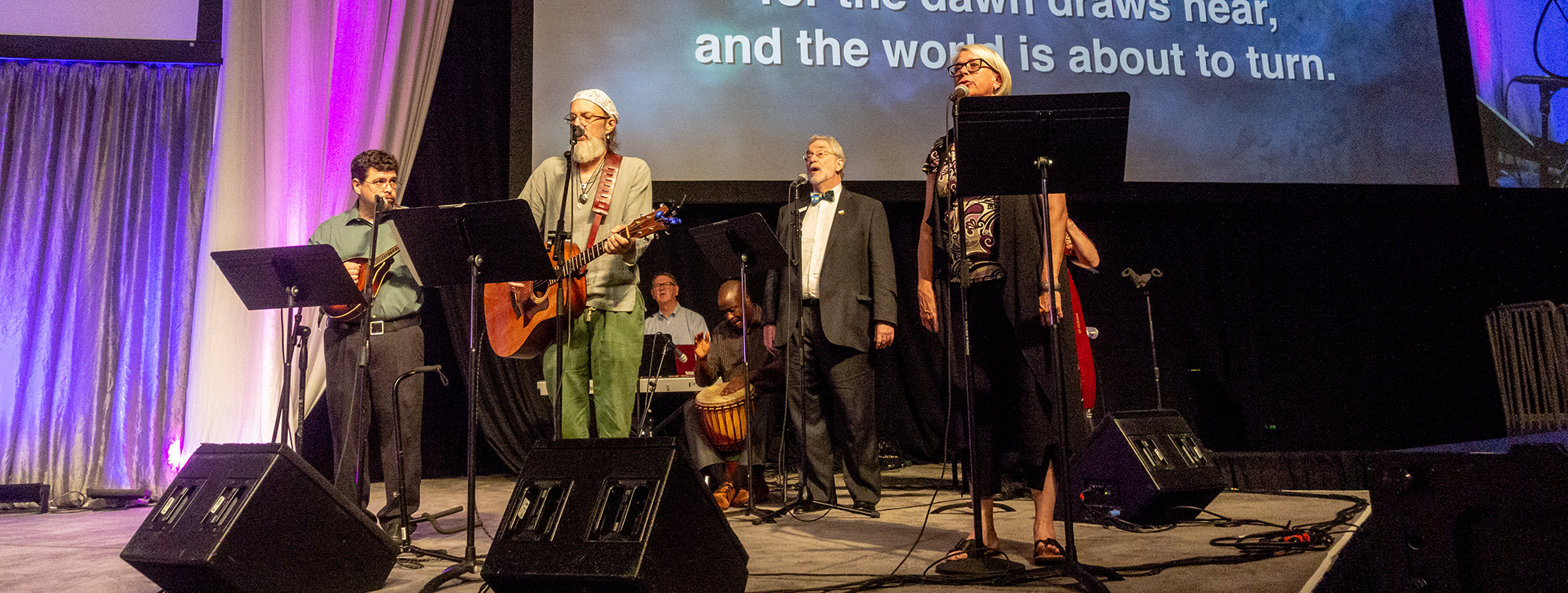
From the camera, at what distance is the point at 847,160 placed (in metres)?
5.96

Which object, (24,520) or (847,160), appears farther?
(847,160)

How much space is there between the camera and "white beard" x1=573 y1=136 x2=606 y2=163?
3.60 metres

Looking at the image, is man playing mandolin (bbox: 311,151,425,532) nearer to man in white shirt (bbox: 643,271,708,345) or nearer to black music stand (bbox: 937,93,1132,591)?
man in white shirt (bbox: 643,271,708,345)

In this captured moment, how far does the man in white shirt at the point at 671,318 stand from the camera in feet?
19.9

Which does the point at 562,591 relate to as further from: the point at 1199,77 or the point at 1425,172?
the point at 1425,172

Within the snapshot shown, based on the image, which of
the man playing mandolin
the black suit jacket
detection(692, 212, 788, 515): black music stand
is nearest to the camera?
the man playing mandolin

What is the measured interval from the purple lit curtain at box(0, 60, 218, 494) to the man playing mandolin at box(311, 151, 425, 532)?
2374 mm

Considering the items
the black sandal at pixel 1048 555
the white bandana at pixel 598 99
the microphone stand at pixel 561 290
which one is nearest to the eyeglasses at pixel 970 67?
the microphone stand at pixel 561 290

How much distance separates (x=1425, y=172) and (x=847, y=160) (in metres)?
4.26

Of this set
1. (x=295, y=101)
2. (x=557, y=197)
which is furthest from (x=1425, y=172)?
(x=295, y=101)

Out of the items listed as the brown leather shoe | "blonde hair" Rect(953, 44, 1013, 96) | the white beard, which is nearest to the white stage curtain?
the brown leather shoe

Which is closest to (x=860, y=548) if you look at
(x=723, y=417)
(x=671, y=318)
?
(x=723, y=417)

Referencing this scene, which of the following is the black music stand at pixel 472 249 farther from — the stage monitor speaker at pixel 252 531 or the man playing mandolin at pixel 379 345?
the man playing mandolin at pixel 379 345

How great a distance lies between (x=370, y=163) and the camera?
4043 millimetres
